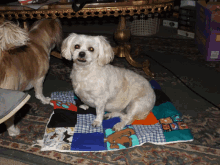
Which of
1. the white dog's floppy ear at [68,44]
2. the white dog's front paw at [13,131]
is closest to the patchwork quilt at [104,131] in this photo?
the white dog's front paw at [13,131]

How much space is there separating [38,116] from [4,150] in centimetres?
52

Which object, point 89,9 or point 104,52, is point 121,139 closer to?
point 104,52

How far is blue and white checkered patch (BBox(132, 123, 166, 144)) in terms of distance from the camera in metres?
1.81

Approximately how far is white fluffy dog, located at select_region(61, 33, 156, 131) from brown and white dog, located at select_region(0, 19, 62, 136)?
1.21ft

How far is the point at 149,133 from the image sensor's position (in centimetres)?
187

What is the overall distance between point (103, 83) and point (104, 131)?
1.55 feet

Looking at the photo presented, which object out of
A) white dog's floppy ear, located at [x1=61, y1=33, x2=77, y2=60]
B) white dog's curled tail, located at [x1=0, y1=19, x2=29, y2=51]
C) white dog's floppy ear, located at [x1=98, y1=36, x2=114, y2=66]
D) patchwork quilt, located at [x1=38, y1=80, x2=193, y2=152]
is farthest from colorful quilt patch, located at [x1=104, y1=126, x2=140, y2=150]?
white dog's curled tail, located at [x1=0, y1=19, x2=29, y2=51]

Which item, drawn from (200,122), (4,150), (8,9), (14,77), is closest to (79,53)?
(14,77)

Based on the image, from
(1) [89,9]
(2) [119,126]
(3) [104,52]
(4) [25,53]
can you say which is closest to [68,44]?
(3) [104,52]

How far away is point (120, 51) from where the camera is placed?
3.31m

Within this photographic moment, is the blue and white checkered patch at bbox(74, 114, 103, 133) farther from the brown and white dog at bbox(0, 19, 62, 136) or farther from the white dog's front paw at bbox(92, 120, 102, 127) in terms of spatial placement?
the brown and white dog at bbox(0, 19, 62, 136)

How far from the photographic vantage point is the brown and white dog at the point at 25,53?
148cm

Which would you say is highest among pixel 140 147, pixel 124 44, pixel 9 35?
pixel 9 35

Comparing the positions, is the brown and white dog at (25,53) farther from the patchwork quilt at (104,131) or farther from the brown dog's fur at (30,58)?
the patchwork quilt at (104,131)
